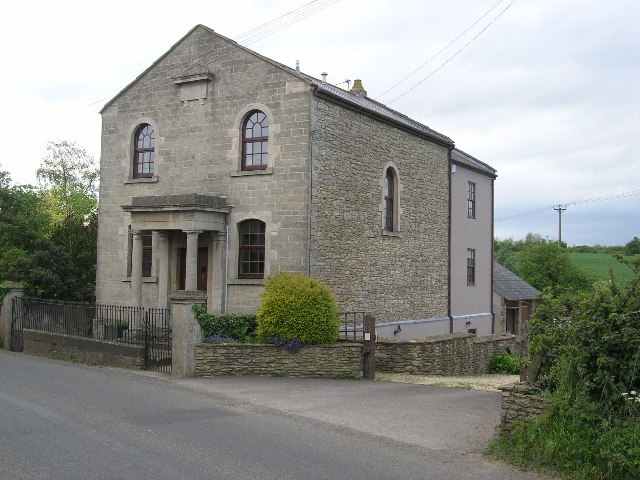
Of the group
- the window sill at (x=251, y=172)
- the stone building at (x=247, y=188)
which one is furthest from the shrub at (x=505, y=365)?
the window sill at (x=251, y=172)

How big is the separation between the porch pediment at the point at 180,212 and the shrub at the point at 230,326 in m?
3.54

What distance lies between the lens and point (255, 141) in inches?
760

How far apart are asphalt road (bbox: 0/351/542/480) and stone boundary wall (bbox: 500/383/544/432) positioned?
0.71 metres

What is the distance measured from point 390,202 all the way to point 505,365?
6.60 m

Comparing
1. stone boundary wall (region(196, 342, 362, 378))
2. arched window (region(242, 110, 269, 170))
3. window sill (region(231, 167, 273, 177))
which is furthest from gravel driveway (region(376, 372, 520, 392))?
arched window (region(242, 110, 269, 170))

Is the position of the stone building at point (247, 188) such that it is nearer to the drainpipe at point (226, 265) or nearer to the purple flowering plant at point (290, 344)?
the drainpipe at point (226, 265)

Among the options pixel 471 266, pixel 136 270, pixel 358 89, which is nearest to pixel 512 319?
pixel 471 266

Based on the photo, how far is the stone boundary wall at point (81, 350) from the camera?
16.1 m

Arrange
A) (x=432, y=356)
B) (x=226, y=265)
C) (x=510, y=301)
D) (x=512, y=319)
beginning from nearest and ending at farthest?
1. (x=432, y=356)
2. (x=226, y=265)
3. (x=510, y=301)
4. (x=512, y=319)

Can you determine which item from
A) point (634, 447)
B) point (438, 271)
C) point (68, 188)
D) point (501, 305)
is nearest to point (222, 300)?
point (438, 271)

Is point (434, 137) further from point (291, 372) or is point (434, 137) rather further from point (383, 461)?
point (383, 461)

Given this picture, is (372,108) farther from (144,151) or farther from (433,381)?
(433,381)

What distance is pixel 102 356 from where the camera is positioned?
55.2 feet

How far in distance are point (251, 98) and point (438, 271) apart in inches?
407
